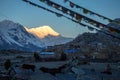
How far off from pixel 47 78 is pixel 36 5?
13.7 meters

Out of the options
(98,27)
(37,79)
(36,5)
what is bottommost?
(37,79)

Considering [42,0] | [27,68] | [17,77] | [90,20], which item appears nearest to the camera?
[90,20]

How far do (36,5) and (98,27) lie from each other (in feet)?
21.2

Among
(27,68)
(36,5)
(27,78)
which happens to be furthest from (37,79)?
(36,5)

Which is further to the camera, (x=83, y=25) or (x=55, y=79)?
(x=55, y=79)

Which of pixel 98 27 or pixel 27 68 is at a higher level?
pixel 98 27

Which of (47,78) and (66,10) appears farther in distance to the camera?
(47,78)

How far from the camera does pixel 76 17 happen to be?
2788 cm

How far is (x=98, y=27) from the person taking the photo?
27.5 meters

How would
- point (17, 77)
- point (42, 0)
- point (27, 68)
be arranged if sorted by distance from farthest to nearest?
point (27, 68) → point (17, 77) → point (42, 0)

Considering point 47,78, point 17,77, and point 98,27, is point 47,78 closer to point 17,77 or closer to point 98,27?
point 17,77

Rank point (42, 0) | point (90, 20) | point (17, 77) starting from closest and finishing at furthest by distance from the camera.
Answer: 1. point (90, 20)
2. point (42, 0)
3. point (17, 77)

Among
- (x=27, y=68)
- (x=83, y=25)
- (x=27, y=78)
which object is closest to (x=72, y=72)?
(x=27, y=68)

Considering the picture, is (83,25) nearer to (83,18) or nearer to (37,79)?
(83,18)
